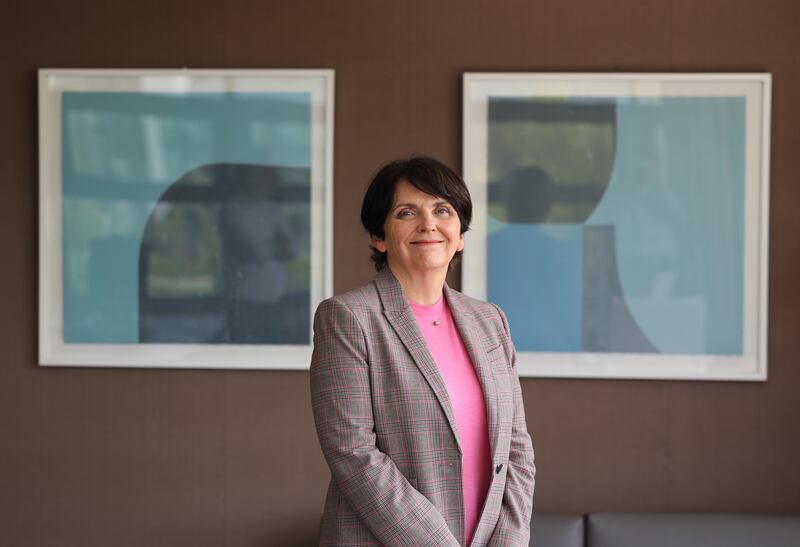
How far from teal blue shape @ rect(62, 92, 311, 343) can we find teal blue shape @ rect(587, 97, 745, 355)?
4.00 ft

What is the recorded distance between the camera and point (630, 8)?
308 cm

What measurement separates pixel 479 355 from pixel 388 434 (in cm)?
29

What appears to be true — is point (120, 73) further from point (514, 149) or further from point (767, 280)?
point (767, 280)

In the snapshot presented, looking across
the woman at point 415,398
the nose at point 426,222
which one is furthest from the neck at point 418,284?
the nose at point 426,222

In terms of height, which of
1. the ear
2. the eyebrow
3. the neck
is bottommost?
the neck

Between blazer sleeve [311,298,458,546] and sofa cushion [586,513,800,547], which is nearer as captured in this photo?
blazer sleeve [311,298,458,546]

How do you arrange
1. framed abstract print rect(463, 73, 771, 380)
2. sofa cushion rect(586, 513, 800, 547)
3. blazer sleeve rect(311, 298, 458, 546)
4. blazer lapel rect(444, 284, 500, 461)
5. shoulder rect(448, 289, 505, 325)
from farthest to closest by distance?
1. framed abstract print rect(463, 73, 771, 380)
2. sofa cushion rect(586, 513, 800, 547)
3. shoulder rect(448, 289, 505, 325)
4. blazer lapel rect(444, 284, 500, 461)
5. blazer sleeve rect(311, 298, 458, 546)

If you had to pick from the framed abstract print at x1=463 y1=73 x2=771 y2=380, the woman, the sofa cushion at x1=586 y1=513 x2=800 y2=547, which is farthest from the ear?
the sofa cushion at x1=586 y1=513 x2=800 y2=547

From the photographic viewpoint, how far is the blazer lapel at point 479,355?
5.95ft

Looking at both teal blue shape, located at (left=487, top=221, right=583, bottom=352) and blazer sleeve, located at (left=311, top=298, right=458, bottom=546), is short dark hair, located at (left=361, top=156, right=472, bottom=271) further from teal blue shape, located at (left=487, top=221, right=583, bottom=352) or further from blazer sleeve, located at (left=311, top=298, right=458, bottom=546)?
teal blue shape, located at (left=487, top=221, right=583, bottom=352)

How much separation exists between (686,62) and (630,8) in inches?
11.3

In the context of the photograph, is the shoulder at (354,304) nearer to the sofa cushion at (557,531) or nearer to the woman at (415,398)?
the woman at (415,398)

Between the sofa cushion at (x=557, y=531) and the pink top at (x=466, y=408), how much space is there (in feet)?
3.69

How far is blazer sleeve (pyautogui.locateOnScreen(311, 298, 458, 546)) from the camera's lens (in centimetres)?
170
